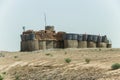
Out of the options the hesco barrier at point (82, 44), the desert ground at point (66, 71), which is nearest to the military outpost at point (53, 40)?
the hesco barrier at point (82, 44)

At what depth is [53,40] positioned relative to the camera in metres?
83.4

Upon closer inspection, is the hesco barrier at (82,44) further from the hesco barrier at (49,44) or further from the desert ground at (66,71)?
the desert ground at (66,71)

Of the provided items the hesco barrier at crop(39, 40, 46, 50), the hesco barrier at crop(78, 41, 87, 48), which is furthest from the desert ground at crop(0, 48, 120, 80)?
the hesco barrier at crop(78, 41, 87, 48)

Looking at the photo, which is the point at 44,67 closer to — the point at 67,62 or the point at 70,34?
the point at 67,62

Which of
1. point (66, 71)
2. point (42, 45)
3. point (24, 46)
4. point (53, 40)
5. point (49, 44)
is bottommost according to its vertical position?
point (66, 71)

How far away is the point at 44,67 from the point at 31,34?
125 feet

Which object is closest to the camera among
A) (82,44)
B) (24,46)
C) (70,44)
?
(24,46)

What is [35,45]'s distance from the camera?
267ft

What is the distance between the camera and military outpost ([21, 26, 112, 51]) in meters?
81.4

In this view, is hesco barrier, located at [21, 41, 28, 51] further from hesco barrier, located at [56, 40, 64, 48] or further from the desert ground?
the desert ground

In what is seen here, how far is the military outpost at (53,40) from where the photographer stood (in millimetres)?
81369

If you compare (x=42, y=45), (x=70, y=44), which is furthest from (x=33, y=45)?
Answer: (x=70, y=44)

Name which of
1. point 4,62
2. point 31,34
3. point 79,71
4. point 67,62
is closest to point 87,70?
point 79,71

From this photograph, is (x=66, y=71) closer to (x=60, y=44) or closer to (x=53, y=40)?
(x=53, y=40)
